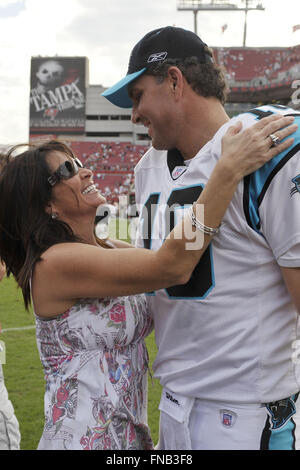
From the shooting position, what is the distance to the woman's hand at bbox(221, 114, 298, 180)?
54.6 inches

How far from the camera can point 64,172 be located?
6.51 feet

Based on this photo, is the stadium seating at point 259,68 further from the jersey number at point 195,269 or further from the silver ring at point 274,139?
the silver ring at point 274,139

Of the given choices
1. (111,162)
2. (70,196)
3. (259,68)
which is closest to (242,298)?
(70,196)

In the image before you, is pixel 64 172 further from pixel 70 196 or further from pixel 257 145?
pixel 257 145

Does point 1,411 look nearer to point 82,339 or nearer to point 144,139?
point 82,339

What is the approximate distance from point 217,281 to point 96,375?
0.54 meters

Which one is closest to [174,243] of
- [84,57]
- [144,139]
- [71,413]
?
[71,413]

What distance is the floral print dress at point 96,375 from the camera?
1.67 meters

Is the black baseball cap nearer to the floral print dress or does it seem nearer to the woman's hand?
the woman's hand

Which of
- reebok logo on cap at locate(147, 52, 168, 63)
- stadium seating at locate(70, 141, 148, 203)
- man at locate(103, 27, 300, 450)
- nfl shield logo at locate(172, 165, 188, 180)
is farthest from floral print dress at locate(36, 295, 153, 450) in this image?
stadium seating at locate(70, 141, 148, 203)

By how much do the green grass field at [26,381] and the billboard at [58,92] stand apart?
170 ft

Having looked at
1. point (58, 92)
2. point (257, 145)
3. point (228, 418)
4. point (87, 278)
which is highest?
point (58, 92)
